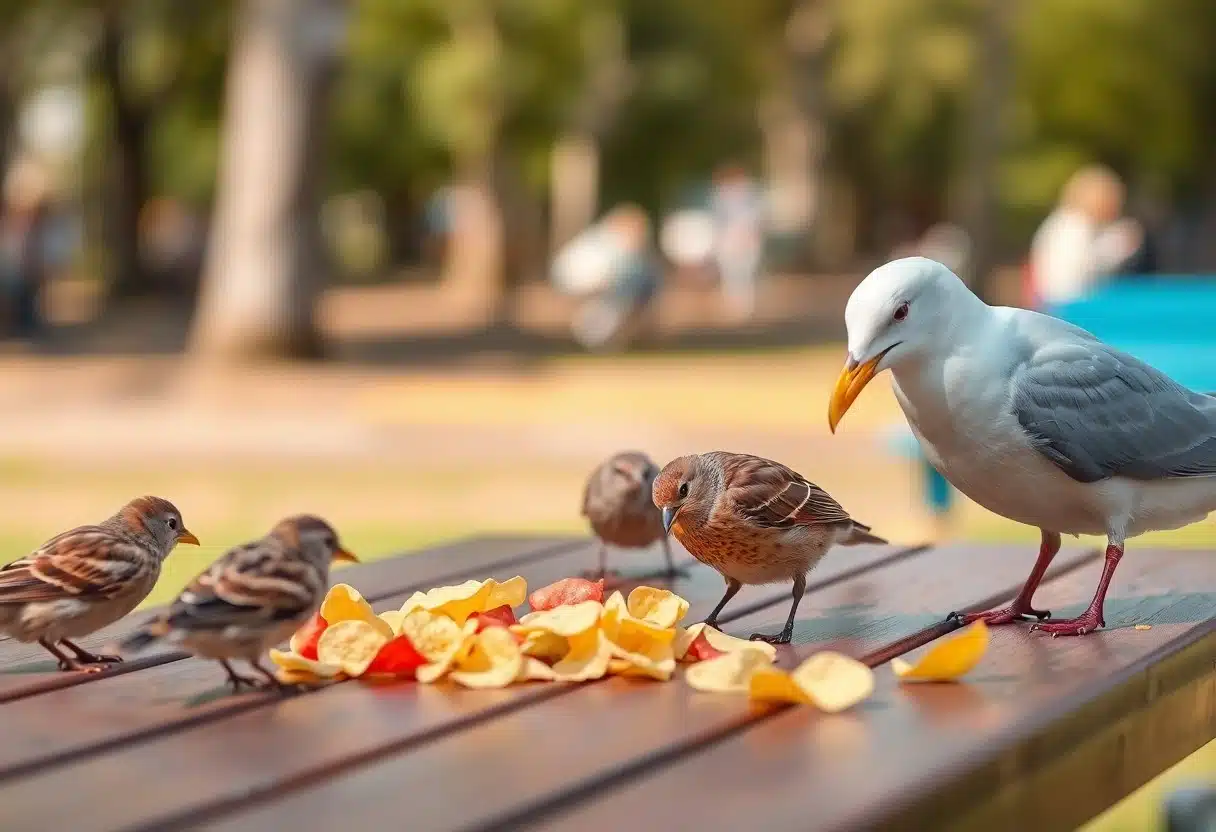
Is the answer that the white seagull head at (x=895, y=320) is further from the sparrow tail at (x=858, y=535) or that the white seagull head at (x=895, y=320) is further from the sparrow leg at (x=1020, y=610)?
the sparrow leg at (x=1020, y=610)

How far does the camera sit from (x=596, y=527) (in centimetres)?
432

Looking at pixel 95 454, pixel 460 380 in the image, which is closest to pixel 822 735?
pixel 95 454

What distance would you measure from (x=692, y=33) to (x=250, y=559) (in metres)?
33.8

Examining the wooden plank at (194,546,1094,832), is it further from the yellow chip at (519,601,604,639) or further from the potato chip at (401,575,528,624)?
the potato chip at (401,575,528,624)

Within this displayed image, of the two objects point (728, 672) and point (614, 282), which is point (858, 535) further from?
point (614, 282)

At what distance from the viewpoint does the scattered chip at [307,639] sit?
306 centimetres

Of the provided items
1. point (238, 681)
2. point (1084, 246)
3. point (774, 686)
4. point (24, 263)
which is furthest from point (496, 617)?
point (24, 263)

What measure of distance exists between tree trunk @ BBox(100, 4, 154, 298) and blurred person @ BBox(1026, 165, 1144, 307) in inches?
689

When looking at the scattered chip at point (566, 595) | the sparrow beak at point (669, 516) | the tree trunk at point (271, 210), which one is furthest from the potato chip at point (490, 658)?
the tree trunk at point (271, 210)

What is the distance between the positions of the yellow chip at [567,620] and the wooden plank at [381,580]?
2.10 feet

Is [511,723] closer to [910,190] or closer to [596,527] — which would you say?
[596,527]

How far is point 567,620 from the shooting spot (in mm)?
3002

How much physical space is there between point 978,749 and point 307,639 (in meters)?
1.13

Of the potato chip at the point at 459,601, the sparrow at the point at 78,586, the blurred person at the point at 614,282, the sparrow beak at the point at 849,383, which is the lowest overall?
the blurred person at the point at 614,282
